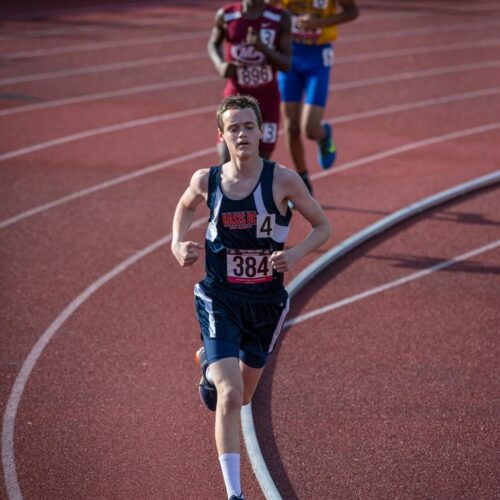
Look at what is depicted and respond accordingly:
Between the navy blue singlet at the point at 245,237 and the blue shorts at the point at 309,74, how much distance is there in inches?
157

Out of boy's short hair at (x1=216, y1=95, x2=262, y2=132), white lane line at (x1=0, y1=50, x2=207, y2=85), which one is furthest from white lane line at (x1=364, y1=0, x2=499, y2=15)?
boy's short hair at (x1=216, y1=95, x2=262, y2=132)

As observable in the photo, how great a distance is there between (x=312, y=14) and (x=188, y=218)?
4.19 metres

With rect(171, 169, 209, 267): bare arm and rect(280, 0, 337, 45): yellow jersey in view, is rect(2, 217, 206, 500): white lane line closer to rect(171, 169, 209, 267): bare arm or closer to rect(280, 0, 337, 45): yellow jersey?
rect(171, 169, 209, 267): bare arm

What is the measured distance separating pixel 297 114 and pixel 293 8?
947 millimetres

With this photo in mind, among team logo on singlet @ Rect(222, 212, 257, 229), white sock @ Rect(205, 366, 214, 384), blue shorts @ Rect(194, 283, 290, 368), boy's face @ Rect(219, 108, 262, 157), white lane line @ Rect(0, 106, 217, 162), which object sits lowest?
white lane line @ Rect(0, 106, 217, 162)

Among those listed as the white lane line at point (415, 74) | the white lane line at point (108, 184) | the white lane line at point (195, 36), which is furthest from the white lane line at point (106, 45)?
the white lane line at point (108, 184)

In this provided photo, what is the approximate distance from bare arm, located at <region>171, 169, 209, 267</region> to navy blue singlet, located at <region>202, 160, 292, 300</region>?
0.16 feet

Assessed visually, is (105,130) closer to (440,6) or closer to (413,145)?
(413,145)

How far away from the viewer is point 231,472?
3.84 m

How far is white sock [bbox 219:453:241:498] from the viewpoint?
3826 millimetres

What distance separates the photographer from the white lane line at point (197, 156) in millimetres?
8102

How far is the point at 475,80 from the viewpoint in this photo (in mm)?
13117

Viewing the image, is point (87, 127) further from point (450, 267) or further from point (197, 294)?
point (197, 294)

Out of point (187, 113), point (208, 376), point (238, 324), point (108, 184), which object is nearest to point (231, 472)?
point (208, 376)
